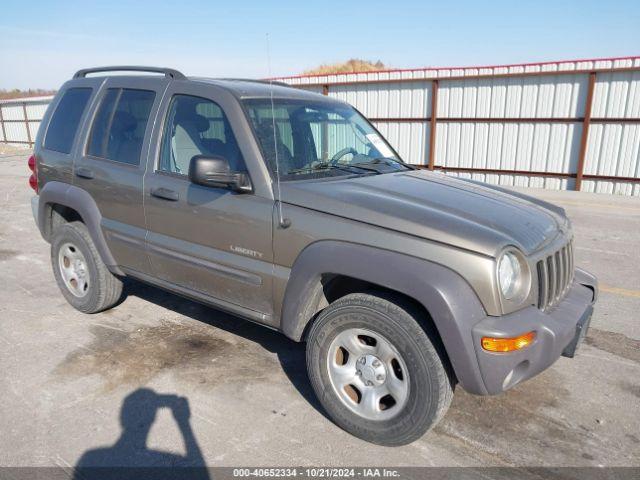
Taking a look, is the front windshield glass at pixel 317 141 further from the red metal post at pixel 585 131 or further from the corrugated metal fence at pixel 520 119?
the corrugated metal fence at pixel 520 119

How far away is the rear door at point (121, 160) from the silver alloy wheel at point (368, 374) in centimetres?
179

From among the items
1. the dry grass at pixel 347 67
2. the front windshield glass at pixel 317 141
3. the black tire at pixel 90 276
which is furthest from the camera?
the dry grass at pixel 347 67

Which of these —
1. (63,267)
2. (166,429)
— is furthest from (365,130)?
(63,267)

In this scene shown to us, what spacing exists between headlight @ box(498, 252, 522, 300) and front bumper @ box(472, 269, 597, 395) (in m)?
0.11

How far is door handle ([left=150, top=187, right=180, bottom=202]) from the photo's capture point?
135 inches

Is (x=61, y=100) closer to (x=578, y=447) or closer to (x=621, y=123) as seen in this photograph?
(x=578, y=447)

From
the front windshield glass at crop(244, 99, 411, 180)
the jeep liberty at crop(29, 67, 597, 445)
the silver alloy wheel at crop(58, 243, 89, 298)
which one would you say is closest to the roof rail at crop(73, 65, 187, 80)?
the jeep liberty at crop(29, 67, 597, 445)

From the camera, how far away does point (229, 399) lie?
3.21 m

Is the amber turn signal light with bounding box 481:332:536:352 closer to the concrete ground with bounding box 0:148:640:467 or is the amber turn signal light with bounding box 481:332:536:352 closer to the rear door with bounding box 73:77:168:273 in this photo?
the concrete ground with bounding box 0:148:640:467

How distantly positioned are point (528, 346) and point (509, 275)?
35 centimetres

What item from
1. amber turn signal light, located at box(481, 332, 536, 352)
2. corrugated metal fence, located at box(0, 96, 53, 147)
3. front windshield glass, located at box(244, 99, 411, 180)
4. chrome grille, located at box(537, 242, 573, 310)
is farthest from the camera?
corrugated metal fence, located at box(0, 96, 53, 147)

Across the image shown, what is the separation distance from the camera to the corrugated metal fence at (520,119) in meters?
12.7

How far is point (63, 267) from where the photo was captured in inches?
183

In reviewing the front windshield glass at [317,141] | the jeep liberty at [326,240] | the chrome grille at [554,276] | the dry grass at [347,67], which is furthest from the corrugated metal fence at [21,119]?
the chrome grille at [554,276]
